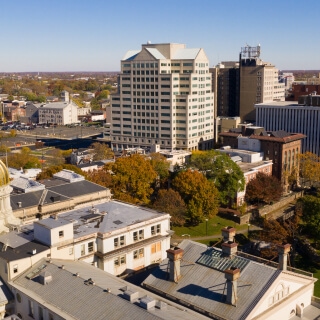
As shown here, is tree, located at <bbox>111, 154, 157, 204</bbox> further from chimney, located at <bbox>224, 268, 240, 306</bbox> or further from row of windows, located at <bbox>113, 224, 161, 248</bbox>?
chimney, located at <bbox>224, 268, 240, 306</bbox>

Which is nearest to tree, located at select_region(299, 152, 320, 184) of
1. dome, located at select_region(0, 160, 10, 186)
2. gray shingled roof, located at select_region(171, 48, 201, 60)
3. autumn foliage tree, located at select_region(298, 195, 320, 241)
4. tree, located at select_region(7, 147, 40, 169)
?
autumn foliage tree, located at select_region(298, 195, 320, 241)

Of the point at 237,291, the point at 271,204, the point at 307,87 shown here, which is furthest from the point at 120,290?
the point at 307,87

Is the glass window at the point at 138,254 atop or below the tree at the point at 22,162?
below

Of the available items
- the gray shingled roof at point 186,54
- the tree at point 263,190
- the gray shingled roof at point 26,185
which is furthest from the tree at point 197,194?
the gray shingled roof at point 186,54

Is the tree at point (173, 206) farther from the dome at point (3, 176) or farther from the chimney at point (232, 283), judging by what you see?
the chimney at point (232, 283)

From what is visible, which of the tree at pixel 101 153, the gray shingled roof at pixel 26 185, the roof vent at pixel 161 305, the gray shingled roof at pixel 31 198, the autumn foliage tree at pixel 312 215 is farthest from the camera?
the tree at pixel 101 153

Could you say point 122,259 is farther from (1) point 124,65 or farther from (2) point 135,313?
(1) point 124,65
